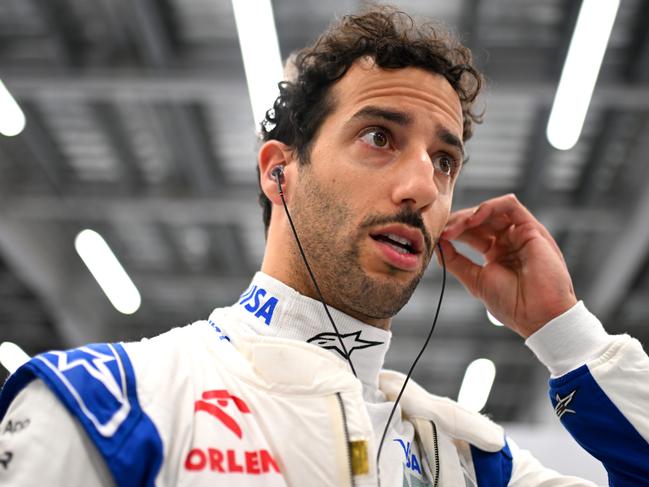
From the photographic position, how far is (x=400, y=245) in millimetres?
1486

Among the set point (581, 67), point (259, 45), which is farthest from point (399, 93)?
point (581, 67)

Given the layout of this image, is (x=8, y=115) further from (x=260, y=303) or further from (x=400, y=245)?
(x=400, y=245)

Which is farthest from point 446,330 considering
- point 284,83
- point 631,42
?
point 284,83

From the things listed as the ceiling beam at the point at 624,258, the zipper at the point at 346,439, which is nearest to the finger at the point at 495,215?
the zipper at the point at 346,439

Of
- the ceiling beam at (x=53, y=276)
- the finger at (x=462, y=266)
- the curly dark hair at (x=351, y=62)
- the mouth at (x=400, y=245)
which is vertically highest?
the ceiling beam at (x=53, y=276)

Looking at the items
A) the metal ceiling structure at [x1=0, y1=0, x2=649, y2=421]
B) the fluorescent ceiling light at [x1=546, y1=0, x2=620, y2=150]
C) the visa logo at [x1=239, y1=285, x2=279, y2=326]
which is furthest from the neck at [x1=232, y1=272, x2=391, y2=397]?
the fluorescent ceiling light at [x1=546, y1=0, x2=620, y2=150]

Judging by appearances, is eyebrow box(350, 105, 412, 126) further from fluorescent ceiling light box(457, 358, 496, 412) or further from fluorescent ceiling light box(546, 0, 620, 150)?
fluorescent ceiling light box(457, 358, 496, 412)

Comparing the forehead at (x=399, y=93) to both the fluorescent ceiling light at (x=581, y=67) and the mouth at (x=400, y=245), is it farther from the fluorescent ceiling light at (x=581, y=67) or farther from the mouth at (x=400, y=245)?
the fluorescent ceiling light at (x=581, y=67)

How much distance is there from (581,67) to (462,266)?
2.44 metres

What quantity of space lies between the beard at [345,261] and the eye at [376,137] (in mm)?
136

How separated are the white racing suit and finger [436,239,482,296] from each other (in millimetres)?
258

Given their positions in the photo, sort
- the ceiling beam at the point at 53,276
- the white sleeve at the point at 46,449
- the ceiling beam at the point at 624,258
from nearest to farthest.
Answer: the white sleeve at the point at 46,449
the ceiling beam at the point at 624,258
the ceiling beam at the point at 53,276

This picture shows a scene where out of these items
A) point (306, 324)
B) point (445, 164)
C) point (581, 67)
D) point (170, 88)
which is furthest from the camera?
point (170, 88)

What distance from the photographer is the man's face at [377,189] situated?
1.45 metres
